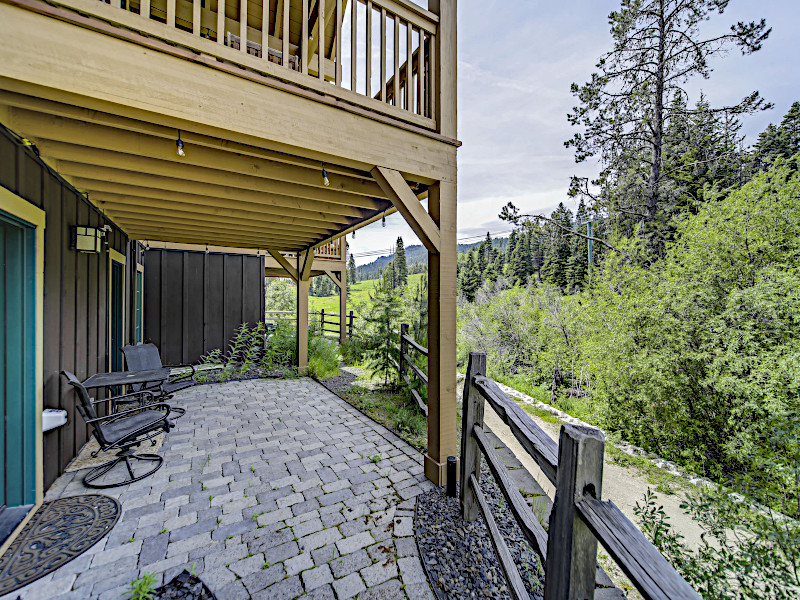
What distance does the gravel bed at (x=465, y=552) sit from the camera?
1679mm

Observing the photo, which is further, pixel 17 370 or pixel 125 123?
pixel 17 370

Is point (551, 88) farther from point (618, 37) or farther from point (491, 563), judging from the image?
point (491, 563)

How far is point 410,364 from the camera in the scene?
4527 mm

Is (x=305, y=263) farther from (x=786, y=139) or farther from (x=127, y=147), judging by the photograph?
(x=786, y=139)

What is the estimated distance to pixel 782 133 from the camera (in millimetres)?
11242

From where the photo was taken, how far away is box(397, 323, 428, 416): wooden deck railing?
13.6 feet

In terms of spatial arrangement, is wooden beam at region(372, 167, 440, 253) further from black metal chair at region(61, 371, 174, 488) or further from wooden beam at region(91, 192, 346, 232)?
black metal chair at region(61, 371, 174, 488)

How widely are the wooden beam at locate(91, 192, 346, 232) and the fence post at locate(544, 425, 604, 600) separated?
3726 mm

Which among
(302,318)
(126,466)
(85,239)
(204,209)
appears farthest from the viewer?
(302,318)

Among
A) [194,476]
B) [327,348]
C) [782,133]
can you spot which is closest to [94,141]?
[194,476]

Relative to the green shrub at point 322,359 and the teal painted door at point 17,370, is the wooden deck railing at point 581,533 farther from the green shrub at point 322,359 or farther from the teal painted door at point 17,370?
the green shrub at point 322,359

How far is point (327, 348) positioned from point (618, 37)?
33.0 ft

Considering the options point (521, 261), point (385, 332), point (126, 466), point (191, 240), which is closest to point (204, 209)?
point (191, 240)

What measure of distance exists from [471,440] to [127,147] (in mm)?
3169
